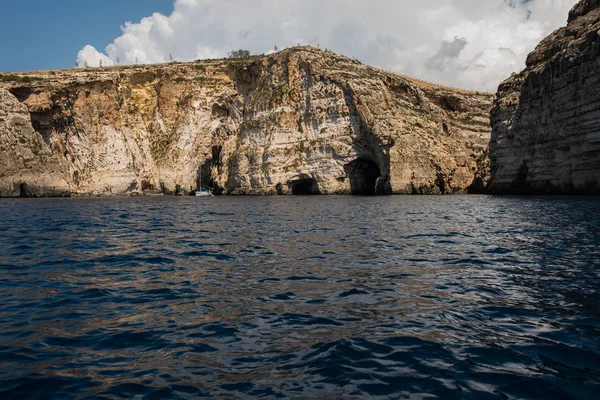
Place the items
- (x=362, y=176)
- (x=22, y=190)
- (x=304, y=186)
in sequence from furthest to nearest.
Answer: (x=304, y=186) → (x=362, y=176) → (x=22, y=190)

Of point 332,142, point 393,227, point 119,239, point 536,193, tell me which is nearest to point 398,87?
point 332,142

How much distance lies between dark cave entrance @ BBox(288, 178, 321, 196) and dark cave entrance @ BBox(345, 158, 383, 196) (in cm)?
570

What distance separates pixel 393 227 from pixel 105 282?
13973 mm

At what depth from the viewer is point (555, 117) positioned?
4506 centimetres

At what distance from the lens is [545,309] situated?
26.1ft

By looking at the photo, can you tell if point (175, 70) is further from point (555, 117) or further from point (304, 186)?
point (555, 117)

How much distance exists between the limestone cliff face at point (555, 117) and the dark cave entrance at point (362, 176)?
19596 mm

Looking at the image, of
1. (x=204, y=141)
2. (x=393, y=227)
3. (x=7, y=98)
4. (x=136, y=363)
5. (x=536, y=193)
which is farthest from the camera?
(x=204, y=141)

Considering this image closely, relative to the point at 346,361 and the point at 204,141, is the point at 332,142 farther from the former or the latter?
the point at 346,361

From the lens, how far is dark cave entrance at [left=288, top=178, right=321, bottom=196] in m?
68.8

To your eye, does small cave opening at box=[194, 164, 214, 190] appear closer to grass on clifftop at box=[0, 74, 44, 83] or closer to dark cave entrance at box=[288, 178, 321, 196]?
dark cave entrance at box=[288, 178, 321, 196]

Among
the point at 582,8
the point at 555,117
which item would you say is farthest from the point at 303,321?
the point at 582,8

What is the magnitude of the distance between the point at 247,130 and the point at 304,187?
13.8 meters

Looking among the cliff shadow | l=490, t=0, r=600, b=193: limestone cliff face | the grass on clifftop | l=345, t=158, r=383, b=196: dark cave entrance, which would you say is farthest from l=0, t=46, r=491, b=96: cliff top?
l=490, t=0, r=600, b=193: limestone cliff face
